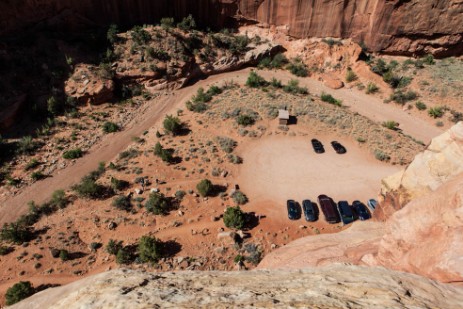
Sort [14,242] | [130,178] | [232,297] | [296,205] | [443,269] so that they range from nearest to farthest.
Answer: [232,297] < [443,269] < [14,242] < [296,205] < [130,178]

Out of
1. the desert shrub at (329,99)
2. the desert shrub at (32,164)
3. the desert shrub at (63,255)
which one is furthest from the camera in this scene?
the desert shrub at (329,99)

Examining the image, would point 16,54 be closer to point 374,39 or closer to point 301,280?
point 301,280

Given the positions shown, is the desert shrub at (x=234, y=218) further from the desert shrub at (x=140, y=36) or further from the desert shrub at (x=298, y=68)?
the desert shrub at (x=298, y=68)

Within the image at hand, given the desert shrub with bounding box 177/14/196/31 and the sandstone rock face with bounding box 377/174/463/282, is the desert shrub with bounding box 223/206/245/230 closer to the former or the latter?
the sandstone rock face with bounding box 377/174/463/282

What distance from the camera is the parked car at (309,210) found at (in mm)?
28141

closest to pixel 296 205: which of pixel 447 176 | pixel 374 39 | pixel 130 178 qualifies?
pixel 447 176

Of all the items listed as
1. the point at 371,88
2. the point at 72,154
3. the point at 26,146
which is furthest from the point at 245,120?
the point at 26,146

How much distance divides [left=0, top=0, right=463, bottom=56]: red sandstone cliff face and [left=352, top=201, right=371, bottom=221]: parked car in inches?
1545

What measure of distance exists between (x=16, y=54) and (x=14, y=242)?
29.9m

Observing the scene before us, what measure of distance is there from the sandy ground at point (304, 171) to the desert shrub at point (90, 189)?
620 inches

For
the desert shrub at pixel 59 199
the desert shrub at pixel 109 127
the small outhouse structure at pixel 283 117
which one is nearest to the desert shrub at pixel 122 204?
the desert shrub at pixel 59 199

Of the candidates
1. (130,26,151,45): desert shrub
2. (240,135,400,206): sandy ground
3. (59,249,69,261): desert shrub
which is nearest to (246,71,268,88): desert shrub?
(240,135,400,206): sandy ground

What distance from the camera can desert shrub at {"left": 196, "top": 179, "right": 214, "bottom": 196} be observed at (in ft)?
97.4

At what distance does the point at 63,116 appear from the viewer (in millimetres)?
39969
